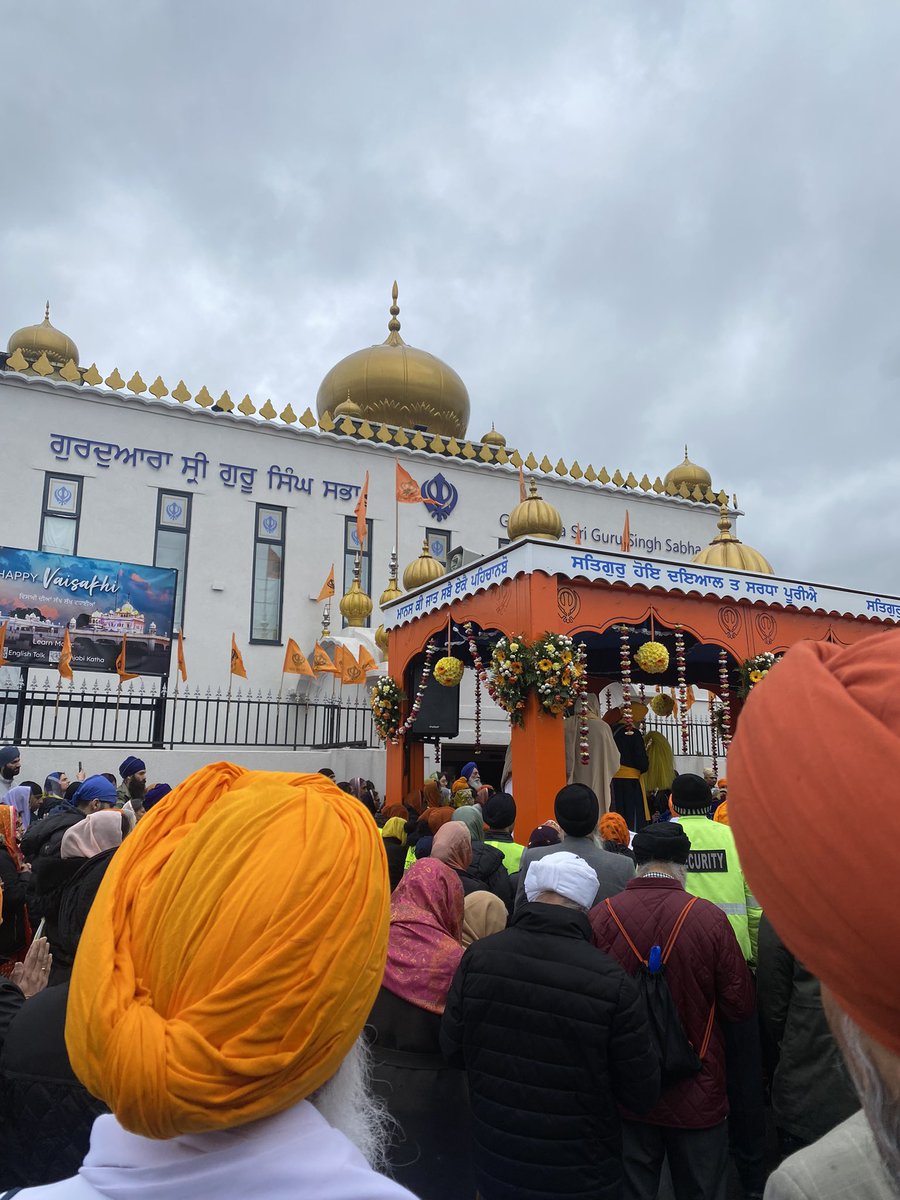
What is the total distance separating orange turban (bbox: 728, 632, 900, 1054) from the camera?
994mm

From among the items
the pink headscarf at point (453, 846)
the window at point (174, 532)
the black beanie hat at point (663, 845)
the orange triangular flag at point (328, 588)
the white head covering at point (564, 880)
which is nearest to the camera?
the white head covering at point (564, 880)

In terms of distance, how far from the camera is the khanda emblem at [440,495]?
21047mm

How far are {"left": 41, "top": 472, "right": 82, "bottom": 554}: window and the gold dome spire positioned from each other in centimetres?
546

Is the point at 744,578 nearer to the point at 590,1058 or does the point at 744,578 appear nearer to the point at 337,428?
the point at 590,1058

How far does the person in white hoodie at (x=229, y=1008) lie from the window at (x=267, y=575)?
17542 mm

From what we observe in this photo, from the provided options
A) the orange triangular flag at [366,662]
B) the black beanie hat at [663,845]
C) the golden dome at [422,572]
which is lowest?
the black beanie hat at [663,845]

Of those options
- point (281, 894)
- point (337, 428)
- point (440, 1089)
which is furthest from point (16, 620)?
point (281, 894)

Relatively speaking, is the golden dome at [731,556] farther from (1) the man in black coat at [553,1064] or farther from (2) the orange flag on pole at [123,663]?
(1) the man in black coat at [553,1064]

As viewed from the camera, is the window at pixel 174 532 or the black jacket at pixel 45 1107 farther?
the window at pixel 174 532

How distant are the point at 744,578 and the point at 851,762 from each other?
10886 millimetres

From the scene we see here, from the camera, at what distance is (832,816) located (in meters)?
1.03

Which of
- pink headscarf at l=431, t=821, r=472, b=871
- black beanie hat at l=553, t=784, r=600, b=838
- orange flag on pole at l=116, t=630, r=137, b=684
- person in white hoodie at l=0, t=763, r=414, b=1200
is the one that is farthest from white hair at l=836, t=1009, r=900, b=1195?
orange flag on pole at l=116, t=630, r=137, b=684

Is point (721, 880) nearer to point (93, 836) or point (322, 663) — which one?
A: point (93, 836)

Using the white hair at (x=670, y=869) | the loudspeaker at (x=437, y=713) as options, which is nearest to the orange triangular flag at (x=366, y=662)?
the loudspeaker at (x=437, y=713)
